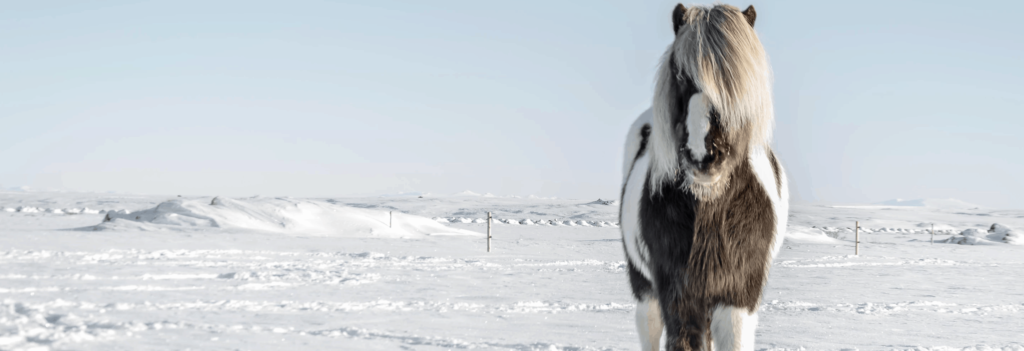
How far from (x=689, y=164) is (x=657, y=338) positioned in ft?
4.57

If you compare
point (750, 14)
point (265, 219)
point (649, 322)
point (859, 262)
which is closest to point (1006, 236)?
point (859, 262)

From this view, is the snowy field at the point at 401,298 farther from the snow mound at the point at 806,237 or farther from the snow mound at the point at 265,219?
the snow mound at the point at 806,237

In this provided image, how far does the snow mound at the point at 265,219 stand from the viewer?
15.6 metres

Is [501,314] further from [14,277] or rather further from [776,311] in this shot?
[14,277]

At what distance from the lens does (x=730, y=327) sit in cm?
236

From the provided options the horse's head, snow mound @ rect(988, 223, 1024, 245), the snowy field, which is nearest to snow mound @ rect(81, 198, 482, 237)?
the snowy field

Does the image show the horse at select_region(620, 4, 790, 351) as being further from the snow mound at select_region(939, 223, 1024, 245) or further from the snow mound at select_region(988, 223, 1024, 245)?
the snow mound at select_region(988, 223, 1024, 245)

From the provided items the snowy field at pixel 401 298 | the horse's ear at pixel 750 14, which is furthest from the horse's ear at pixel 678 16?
the snowy field at pixel 401 298

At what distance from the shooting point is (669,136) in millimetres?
2119

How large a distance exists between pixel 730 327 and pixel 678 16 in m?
1.20

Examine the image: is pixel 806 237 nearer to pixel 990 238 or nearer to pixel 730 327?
pixel 990 238

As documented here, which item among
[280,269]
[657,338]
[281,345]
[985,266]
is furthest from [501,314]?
[985,266]

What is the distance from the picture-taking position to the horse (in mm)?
2018

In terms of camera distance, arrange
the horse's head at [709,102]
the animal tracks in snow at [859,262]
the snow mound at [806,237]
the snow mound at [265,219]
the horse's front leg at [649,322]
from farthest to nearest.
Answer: the snow mound at [806,237] < the snow mound at [265,219] < the animal tracks in snow at [859,262] < the horse's front leg at [649,322] < the horse's head at [709,102]
